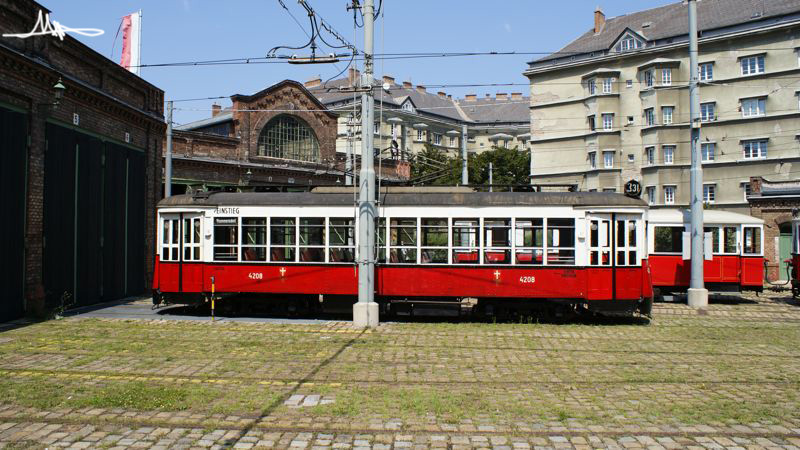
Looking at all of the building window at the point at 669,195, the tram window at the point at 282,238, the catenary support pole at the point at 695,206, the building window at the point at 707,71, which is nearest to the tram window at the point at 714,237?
the catenary support pole at the point at 695,206

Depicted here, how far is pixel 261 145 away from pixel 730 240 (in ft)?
88.7

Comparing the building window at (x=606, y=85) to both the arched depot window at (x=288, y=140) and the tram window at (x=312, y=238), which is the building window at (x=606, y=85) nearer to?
the arched depot window at (x=288, y=140)

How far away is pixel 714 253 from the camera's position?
20.7m

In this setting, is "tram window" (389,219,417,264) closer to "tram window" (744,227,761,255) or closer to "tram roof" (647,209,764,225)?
"tram roof" (647,209,764,225)

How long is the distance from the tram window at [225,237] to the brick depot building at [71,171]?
4.01 meters

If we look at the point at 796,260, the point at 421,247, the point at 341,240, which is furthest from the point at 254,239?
the point at 796,260

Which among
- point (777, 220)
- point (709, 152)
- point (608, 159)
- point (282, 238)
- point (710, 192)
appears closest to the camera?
point (282, 238)

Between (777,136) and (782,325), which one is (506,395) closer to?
(782,325)

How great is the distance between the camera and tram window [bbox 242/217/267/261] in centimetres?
1473

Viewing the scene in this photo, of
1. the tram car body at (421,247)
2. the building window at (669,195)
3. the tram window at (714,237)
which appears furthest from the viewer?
the building window at (669,195)

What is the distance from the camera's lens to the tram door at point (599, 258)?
13719 mm

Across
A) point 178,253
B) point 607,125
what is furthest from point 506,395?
point 607,125

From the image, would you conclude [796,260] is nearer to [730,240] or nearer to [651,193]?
[730,240]

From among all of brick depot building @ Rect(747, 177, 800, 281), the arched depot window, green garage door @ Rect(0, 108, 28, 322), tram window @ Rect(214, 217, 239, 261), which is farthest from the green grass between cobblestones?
the arched depot window
